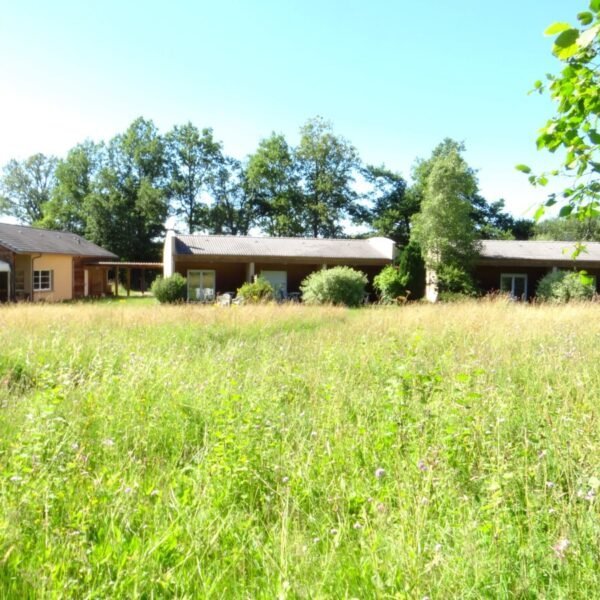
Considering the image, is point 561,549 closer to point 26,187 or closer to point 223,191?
point 223,191

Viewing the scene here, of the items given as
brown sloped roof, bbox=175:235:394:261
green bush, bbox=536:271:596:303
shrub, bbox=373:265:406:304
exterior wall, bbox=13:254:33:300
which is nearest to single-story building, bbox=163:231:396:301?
brown sloped roof, bbox=175:235:394:261

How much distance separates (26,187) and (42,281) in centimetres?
3905

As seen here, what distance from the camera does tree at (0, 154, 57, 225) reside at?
61.1 meters

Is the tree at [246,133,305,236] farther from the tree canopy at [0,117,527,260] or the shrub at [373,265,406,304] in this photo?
the shrub at [373,265,406,304]

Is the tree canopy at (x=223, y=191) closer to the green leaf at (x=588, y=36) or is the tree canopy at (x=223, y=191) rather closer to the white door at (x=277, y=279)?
the white door at (x=277, y=279)

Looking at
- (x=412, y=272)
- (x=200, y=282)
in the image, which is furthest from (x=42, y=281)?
(x=412, y=272)

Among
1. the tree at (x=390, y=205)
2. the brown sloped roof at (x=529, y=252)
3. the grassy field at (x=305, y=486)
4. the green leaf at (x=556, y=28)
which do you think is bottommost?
the grassy field at (x=305, y=486)

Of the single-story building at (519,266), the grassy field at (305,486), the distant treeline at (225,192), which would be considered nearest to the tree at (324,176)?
the distant treeline at (225,192)

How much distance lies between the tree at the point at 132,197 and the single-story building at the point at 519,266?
103 ft

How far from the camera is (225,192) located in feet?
177

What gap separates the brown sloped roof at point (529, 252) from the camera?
28.9m

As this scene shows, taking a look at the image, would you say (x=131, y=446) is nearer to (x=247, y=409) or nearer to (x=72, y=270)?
(x=247, y=409)

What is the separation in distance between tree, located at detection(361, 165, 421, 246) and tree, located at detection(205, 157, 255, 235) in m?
12.4

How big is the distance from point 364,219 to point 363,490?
49199 mm
